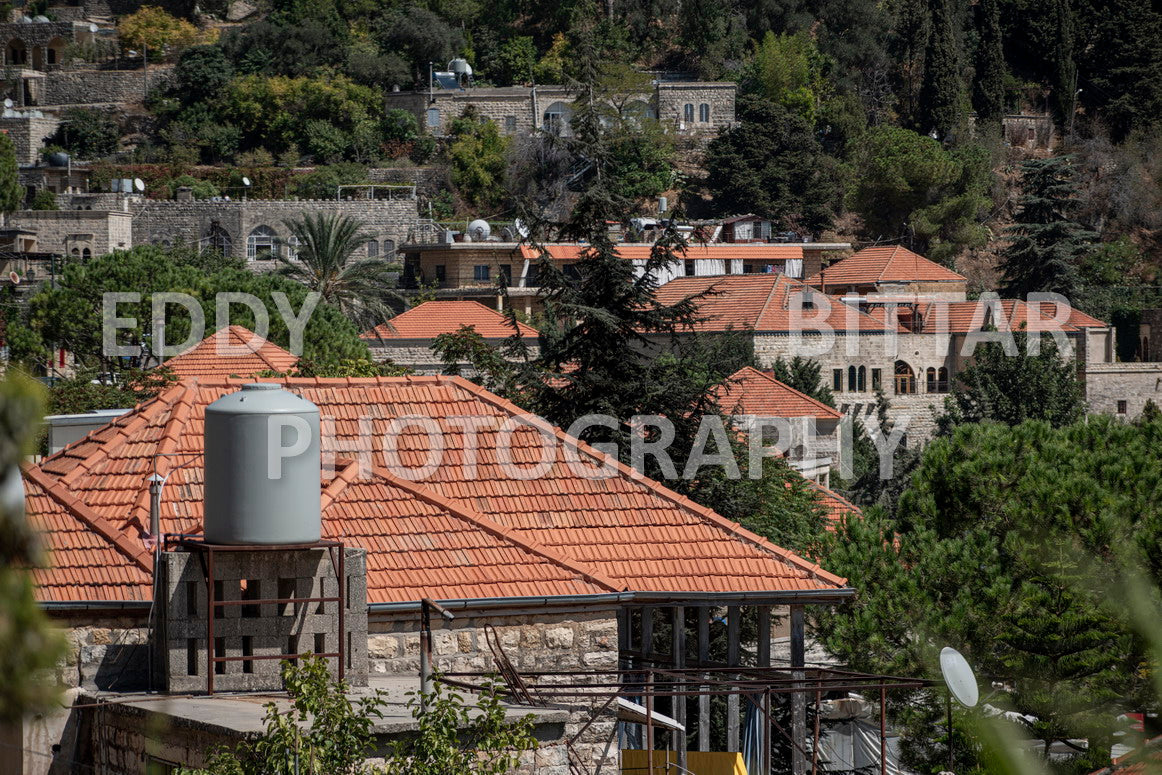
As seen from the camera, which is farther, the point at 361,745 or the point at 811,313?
the point at 811,313

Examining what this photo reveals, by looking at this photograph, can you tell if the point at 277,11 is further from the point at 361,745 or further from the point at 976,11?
the point at 361,745

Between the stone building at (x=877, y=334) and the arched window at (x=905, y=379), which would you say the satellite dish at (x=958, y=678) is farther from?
the arched window at (x=905, y=379)

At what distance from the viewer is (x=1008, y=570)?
18281 mm

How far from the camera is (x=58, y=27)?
9344 centimetres

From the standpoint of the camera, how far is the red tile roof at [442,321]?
54906mm

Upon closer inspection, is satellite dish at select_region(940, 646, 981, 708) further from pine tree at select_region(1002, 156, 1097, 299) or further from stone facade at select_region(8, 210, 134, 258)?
pine tree at select_region(1002, 156, 1097, 299)

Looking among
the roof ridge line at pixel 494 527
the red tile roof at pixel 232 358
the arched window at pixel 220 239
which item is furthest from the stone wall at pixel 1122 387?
the roof ridge line at pixel 494 527

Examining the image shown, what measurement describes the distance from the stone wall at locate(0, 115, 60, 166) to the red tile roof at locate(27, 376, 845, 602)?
73.4m

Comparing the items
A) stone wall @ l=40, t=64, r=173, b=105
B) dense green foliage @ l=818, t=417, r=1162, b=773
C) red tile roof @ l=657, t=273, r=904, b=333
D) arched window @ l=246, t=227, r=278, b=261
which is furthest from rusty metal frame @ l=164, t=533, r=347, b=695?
stone wall @ l=40, t=64, r=173, b=105

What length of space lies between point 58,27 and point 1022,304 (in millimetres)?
59141

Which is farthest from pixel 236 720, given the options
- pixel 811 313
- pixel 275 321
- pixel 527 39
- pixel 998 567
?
pixel 527 39

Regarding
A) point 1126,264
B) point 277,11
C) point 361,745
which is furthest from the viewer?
point 277,11

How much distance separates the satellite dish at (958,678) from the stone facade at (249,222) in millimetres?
62538

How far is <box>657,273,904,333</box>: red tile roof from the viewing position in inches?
2183
